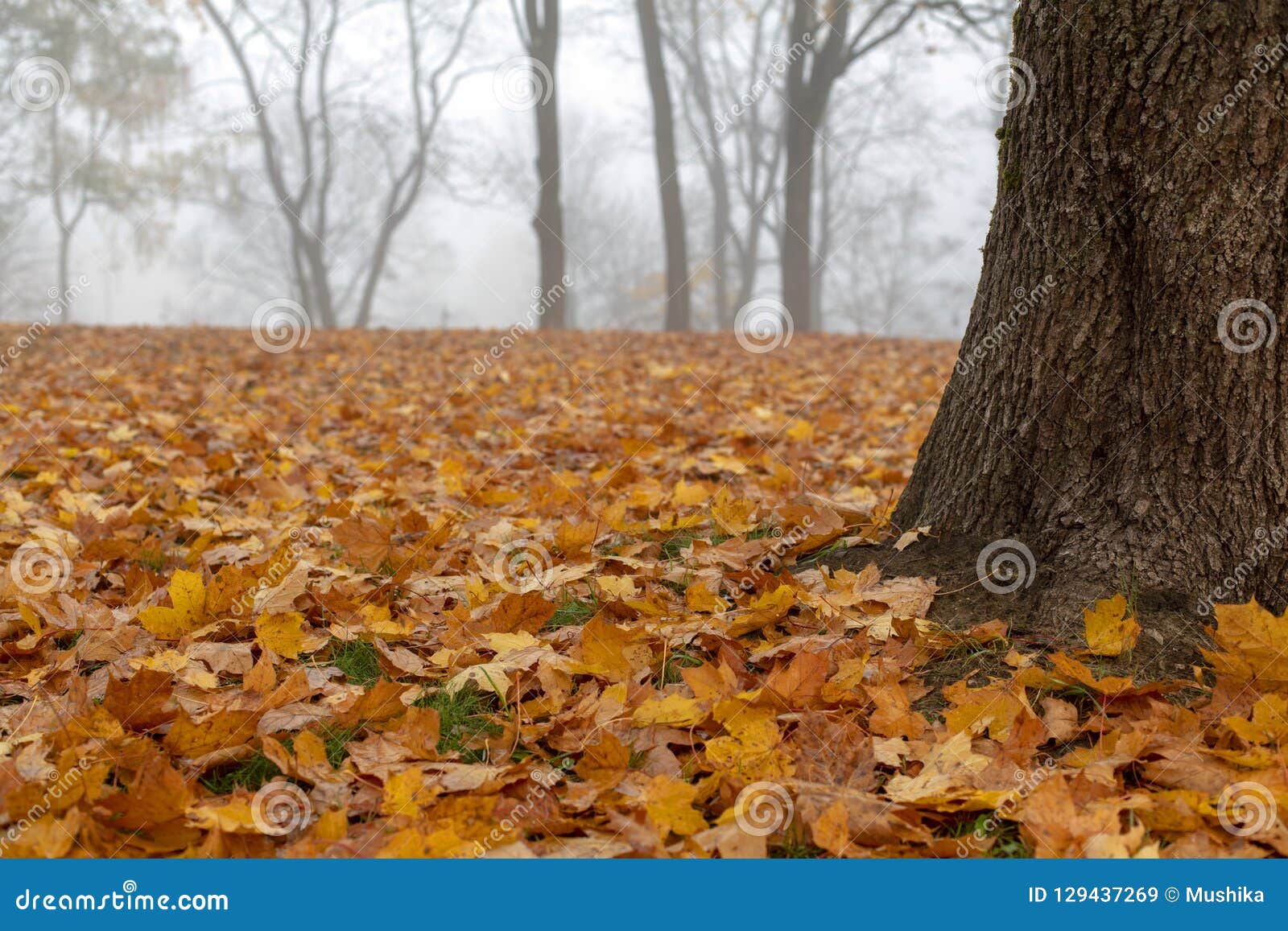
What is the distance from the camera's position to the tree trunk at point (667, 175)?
14.3 m

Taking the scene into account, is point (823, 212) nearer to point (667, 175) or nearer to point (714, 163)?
point (714, 163)

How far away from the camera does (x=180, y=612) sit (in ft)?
7.77

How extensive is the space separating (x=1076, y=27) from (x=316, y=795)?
230 cm

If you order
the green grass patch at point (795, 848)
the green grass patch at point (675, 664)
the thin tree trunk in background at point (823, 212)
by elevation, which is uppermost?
the thin tree trunk in background at point (823, 212)

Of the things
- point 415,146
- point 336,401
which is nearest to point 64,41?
point 415,146

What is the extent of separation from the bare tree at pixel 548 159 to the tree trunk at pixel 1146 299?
10.9 metres

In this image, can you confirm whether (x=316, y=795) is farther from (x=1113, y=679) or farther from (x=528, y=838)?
(x=1113, y=679)

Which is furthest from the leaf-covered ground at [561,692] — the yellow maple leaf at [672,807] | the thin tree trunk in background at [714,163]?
the thin tree trunk in background at [714,163]

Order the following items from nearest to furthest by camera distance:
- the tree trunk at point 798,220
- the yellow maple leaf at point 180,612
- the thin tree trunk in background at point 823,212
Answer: the yellow maple leaf at point 180,612 → the tree trunk at point 798,220 → the thin tree trunk in background at point 823,212

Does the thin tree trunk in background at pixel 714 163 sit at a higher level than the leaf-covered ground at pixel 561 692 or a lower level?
higher

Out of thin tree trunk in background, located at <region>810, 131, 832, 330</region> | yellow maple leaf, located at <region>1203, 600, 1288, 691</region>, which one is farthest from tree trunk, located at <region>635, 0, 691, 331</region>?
thin tree trunk in background, located at <region>810, 131, 832, 330</region>

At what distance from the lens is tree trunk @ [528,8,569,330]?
13320 mm

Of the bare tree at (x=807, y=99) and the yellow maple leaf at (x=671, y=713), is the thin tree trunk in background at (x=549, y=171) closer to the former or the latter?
the bare tree at (x=807, y=99)

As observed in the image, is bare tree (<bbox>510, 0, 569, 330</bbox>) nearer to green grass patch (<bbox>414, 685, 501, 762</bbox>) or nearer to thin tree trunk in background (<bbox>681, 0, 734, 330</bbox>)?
thin tree trunk in background (<bbox>681, 0, 734, 330</bbox>)
